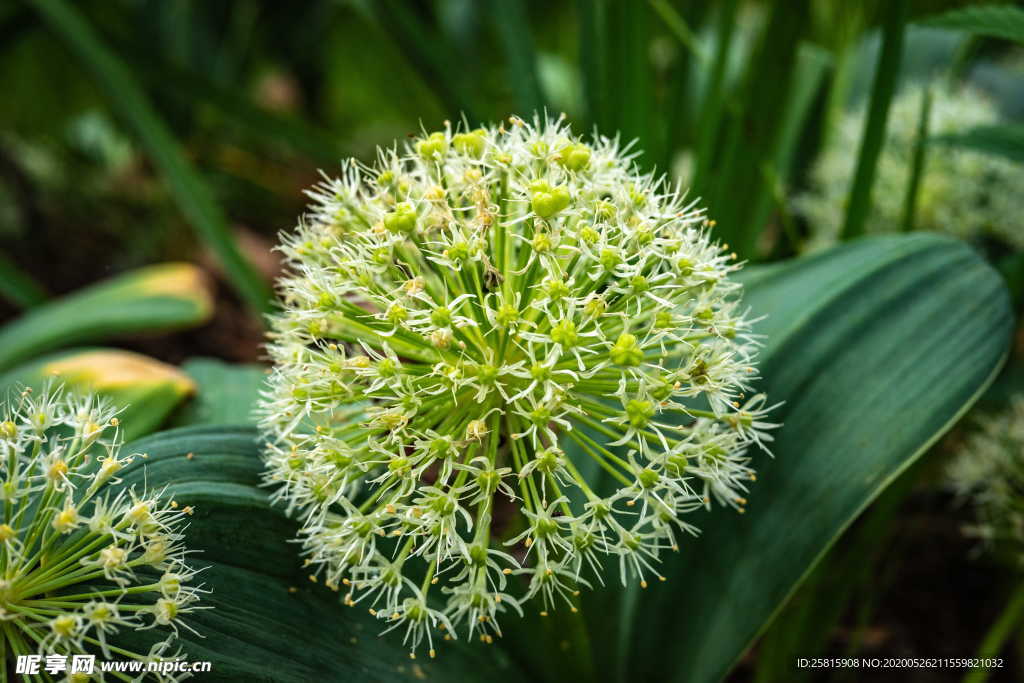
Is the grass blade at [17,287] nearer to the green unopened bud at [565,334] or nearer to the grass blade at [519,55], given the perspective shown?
the grass blade at [519,55]

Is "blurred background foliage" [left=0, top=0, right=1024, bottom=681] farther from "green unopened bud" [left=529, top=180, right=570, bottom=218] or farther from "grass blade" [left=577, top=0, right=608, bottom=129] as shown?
"green unopened bud" [left=529, top=180, right=570, bottom=218]

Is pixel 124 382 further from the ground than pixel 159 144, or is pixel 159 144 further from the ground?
pixel 159 144

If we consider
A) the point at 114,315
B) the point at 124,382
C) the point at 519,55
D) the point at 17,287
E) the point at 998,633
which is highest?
the point at 519,55

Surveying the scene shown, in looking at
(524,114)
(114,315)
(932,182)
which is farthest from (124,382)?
(932,182)

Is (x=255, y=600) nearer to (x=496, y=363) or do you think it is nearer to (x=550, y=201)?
(x=496, y=363)

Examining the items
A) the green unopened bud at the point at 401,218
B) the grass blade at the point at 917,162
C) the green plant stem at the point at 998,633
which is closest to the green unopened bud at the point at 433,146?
the green unopened bud at the point at 401,218

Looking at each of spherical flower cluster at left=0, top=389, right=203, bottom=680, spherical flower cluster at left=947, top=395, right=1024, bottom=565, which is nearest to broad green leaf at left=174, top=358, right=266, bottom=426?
spherical flower cluster at left=0, top=389, right=203, bottom=680

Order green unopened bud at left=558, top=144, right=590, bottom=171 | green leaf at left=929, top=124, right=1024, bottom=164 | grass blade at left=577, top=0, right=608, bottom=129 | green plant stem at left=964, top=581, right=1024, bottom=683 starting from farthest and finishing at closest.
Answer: grass blade at left=577, top=0, right=608, bottom=129 < green plant stem at left=964, top=581, right=1024, bottom=683 < green leaf at left=929, top=124, right=1024, bottom=164 < green unopened bud at left=558, top=144, right=590, bottom=171
